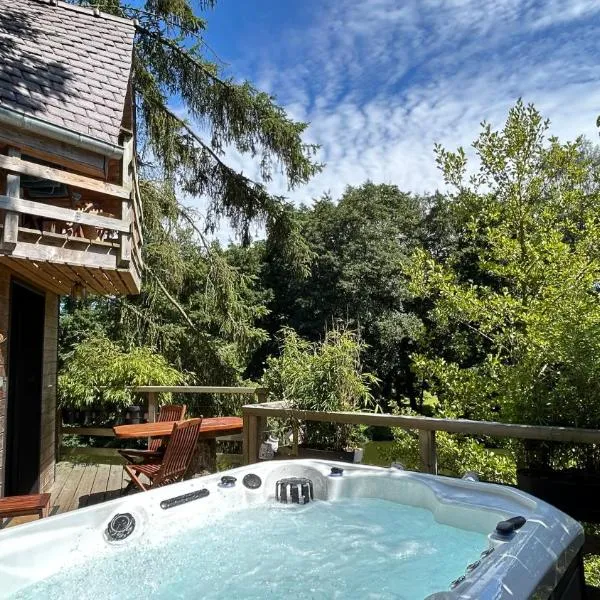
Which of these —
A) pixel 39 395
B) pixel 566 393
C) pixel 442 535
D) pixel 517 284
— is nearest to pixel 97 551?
pixel 442 535

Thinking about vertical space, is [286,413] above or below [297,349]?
below

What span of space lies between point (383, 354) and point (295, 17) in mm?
10291

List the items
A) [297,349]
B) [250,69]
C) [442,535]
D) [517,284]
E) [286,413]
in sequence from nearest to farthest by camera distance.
→ [442,535] → [286,413] → [297,349] → [517,284] → [250,69]

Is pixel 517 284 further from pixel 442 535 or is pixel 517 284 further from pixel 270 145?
pixel 270 145

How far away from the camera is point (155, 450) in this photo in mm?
5281

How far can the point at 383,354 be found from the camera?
1661 cm

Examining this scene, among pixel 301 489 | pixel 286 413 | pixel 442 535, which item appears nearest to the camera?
pixel 442 535

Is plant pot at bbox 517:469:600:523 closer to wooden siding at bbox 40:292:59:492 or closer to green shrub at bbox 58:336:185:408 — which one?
wooden siding at bbox 40:292:59:492

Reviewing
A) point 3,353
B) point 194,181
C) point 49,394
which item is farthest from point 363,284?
point 3,353

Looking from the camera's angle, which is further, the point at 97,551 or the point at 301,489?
the point at 301,489

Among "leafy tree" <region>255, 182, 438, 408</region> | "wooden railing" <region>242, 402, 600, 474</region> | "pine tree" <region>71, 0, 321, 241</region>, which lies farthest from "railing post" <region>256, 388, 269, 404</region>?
"leafy tree" <region>255, 182, 438, 408</region>

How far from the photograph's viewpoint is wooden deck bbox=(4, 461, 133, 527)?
515 cm

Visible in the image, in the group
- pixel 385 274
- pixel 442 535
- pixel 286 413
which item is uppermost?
pixel 385 274

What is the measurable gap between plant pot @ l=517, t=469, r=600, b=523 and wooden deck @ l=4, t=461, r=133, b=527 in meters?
3.94
